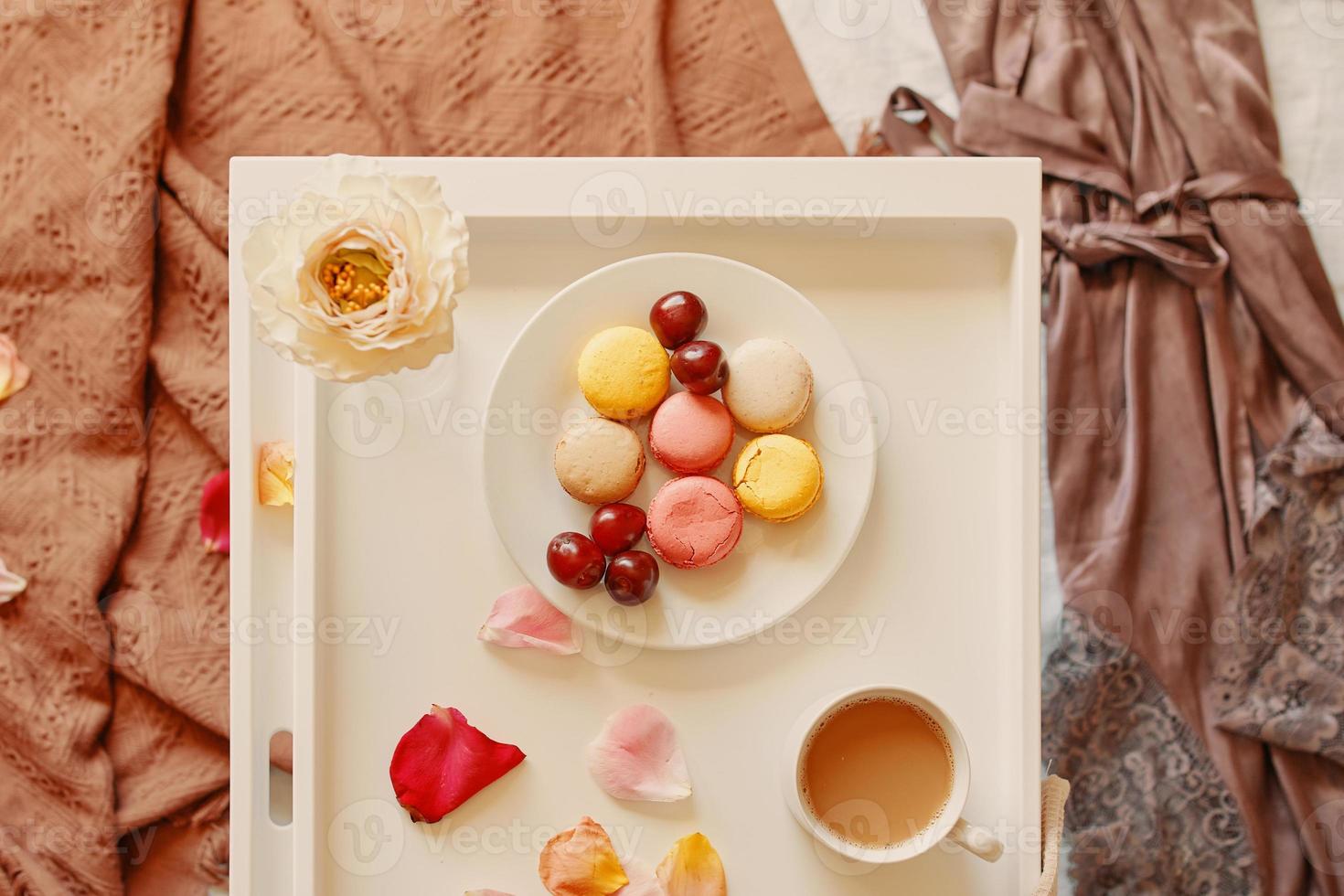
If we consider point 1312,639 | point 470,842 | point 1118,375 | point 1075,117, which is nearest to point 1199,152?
point 1075,117

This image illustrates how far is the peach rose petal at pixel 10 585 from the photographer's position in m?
1.14

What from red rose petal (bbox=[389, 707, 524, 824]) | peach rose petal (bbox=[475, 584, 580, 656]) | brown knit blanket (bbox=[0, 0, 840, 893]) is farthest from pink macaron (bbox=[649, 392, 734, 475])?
brown knit blanket (bbox=[0, 0, 840, 893])

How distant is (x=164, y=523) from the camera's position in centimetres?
118

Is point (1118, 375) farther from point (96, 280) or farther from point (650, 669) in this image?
point (96, 280)

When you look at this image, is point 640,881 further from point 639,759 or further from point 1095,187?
point 1095,187

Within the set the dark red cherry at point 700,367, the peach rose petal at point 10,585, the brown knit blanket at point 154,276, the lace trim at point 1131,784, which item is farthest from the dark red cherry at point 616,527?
the peach rose petal at point 10,585

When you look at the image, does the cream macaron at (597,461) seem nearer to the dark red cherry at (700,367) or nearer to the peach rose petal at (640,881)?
the dark red cherry at (700,367)

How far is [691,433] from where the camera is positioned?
0.81 metres

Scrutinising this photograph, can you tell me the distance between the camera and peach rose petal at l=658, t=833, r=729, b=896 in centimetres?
83

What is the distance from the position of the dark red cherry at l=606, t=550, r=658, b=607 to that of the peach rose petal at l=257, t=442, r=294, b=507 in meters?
0.28

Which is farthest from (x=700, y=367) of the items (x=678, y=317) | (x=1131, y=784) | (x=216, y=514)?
(x=1131, y=784)

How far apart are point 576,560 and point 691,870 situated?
0.28m

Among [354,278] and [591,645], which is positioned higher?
[354,278]

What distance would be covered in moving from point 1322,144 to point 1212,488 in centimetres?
45
